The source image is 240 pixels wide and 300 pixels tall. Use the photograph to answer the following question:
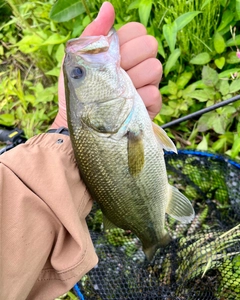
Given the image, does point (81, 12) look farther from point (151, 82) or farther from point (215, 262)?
point (215, 262)

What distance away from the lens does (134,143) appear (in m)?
1.67

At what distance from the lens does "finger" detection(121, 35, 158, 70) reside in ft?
6.03

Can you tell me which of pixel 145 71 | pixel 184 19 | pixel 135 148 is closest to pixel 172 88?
pixel 184 19

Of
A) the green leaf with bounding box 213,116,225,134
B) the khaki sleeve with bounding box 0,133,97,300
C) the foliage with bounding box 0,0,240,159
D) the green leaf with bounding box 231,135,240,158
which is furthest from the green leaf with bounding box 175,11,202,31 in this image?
the khaki sleeve with bounding box 0,133,97,300

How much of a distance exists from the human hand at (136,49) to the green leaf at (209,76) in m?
0.54

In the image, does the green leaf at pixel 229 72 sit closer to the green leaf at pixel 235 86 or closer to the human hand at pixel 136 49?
the green leaf at pixel 235 86

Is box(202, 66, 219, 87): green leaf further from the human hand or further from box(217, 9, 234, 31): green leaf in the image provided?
the human hand

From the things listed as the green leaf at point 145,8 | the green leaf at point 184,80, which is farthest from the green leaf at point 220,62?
the green leaf at point 145,8

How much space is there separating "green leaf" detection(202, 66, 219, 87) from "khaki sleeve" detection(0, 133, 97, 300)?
122 centimetres

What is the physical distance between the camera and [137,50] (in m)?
1.85

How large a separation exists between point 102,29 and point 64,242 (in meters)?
1.03

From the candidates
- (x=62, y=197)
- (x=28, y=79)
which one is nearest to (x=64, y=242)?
(x=62, y=197)

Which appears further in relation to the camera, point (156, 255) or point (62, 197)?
point (156, 255)

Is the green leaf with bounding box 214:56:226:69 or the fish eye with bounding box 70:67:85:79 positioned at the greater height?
the fish eye with bounding box 70:67:85:79
